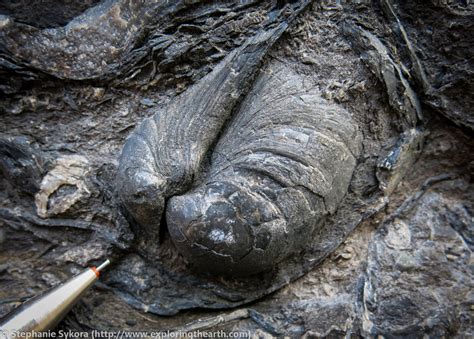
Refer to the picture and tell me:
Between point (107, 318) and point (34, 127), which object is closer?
point (107, 318)

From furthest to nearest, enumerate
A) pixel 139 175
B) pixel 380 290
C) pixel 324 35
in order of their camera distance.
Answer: pixel 324 35 < pixel 380 290 < pixel 139 175

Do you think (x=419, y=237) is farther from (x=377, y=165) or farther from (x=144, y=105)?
(x=144, y=105)

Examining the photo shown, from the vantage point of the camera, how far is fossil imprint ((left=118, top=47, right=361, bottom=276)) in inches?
47.6

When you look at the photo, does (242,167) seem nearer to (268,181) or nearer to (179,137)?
(268,181)

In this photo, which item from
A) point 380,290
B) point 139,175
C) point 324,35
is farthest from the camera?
point 324,35

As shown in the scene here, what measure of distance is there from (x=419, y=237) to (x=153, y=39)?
1107 millimetres

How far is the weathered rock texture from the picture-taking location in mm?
1294

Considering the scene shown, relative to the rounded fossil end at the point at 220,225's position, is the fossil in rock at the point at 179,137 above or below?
above

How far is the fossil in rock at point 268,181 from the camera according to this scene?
1203 millimetres

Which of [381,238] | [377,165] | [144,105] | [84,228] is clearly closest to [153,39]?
[144,105]

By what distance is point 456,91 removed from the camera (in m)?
1.41

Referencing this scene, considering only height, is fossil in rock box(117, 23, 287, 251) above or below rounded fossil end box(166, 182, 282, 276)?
above

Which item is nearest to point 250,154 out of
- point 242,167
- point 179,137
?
point 242,167

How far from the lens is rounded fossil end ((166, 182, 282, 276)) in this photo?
1195 mm
